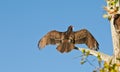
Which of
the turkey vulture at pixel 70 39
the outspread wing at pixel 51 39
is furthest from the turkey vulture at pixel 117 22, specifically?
the outspread wing at pixel 51 39

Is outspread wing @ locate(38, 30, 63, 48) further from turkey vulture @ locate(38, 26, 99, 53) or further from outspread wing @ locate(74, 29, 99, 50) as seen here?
outspread wing @ locate(74, 29, 99, 50)

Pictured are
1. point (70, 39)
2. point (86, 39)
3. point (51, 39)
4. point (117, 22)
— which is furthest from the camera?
point (86, 39)

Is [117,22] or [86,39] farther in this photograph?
[86,39]

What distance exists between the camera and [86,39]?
1384 cm

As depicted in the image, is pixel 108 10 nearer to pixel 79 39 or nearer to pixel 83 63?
pixel 83 63

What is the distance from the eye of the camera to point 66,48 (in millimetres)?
10594

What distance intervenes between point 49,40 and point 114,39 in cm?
730

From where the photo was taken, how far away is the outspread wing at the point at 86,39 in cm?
1255

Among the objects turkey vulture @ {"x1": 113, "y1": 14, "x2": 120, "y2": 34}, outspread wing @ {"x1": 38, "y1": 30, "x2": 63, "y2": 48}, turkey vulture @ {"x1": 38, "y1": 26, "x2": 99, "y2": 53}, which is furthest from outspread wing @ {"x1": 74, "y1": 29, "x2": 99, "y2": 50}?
turkey vulture @ {"x1": 113, "y1": 14, "x2": 120, "y2": 34}

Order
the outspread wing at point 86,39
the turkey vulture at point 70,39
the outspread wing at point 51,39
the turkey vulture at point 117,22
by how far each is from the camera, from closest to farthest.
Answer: the turkey vulture at point 117,22, the turkey vulture at point 70,39, the outspread wing at point 86,39, the outspread wing at point 51,39

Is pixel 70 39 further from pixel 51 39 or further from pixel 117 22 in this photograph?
pixel 117 22

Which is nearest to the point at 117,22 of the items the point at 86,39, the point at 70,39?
the point at 70,39

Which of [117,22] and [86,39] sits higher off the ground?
[86,39]

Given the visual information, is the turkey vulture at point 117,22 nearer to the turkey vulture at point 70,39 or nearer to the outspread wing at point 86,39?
the turkey vulture at point 70,39
